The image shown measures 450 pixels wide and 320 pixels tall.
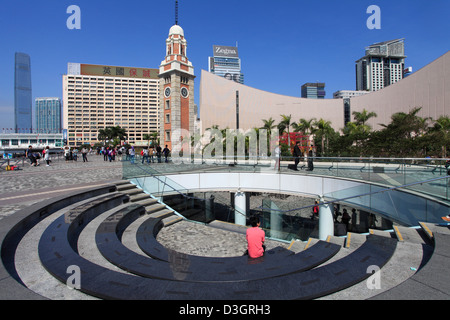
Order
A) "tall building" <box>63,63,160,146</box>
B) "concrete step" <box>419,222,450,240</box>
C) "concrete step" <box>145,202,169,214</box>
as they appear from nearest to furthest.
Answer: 1. "concrete step" <box>419,222,450,240</box>
2. "concrete step" <box>145,202,169,214</box>
3. "tall building" <box>63,63,160,146</box>

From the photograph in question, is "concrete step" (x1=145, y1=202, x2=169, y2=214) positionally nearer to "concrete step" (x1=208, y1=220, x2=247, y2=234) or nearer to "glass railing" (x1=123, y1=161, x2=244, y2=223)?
"glass railing" (x1=123, y1=161, x2=244, y2=223)

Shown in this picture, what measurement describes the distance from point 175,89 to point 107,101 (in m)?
84.5

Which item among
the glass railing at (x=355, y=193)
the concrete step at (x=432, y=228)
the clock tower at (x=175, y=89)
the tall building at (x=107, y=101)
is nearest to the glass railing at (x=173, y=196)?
the glass railing at (x=355, y=193)

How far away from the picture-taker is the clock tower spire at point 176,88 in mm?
34281

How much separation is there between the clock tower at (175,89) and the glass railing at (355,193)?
21392 mm

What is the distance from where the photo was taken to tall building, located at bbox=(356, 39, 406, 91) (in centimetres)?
16925

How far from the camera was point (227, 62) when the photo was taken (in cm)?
19212

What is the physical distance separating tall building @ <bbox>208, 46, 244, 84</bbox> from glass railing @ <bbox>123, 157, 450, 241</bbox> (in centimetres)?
18660

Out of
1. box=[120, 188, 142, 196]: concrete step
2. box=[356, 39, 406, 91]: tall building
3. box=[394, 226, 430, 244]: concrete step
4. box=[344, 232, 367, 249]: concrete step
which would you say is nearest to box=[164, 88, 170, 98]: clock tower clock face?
box=[120, 188, 142, 196]: concrete step

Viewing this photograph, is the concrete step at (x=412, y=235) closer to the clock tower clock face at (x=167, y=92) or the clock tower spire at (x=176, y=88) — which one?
the clock tower spire at (x=176, y=88)

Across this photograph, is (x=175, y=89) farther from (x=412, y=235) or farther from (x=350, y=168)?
(x=412, y=235)

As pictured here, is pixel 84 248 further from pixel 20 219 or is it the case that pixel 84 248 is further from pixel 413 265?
pixel 413 265
